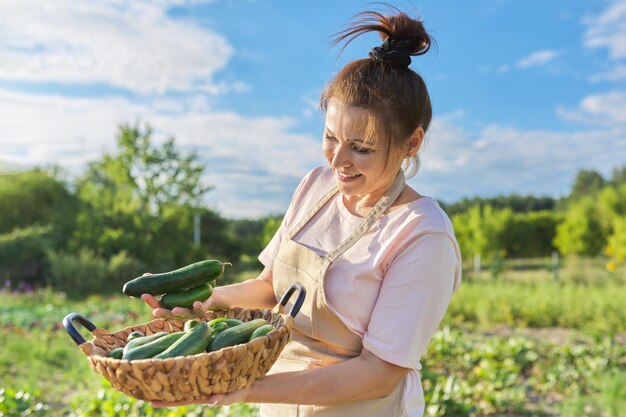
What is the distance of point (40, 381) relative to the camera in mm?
7180

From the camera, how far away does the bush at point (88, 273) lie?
750 inches

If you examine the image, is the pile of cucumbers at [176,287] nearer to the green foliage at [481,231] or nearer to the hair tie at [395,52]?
Answer: the hair tie at [395,52]

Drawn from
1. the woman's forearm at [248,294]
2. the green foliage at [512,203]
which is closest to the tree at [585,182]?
the green foliage at [512,203]

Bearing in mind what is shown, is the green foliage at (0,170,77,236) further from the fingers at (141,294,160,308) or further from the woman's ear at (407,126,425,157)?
the woman's ear at (407,126,425,157)

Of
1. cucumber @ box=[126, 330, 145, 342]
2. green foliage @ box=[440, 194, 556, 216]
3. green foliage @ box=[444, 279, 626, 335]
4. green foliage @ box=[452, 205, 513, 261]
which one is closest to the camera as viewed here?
cucumber @ box=[126, 330, 145, 342]

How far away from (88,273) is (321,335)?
61.0 ft

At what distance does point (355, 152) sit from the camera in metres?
2.02

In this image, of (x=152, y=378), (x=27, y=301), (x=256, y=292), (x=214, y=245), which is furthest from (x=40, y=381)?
(x=214, y=245)

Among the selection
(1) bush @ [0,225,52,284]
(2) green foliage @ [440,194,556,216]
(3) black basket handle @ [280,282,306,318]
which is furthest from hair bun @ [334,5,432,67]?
(2) green foliage @ [440,194,556,216]

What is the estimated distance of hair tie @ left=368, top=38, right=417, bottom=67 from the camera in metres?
2.08

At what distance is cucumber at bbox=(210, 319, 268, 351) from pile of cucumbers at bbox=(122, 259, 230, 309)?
1.14 ft

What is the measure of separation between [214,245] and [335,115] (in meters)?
24.2

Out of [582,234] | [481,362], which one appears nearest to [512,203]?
[582,234]

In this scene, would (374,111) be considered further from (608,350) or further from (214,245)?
(214,245)
